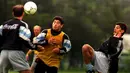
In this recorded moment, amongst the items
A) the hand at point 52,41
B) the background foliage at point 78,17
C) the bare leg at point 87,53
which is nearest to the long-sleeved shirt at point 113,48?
the bare leg at point 87,53

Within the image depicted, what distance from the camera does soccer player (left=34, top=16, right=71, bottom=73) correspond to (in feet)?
34.0

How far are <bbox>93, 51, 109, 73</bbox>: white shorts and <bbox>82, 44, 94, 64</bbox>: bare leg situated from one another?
8.5 inches

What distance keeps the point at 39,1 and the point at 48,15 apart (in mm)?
1513

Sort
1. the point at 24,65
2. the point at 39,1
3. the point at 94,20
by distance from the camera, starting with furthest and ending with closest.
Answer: the point at 94,20 → the point at 39,1 → the point at 24,65

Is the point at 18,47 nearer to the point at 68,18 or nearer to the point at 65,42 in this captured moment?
the point at 65,42

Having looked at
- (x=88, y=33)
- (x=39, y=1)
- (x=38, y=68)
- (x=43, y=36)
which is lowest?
(x=88, y=33)

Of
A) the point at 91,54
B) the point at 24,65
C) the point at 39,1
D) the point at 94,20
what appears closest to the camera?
the point at 24,65

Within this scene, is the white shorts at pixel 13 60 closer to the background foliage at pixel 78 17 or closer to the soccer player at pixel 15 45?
the soccer player at pixel 15 45

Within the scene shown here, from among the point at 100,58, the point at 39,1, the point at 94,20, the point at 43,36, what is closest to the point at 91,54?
the point at 100,58

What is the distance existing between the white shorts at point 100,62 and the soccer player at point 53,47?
0.67 meters

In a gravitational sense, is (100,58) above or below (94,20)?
above

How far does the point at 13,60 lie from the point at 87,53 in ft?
5.90

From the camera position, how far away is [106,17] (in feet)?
142

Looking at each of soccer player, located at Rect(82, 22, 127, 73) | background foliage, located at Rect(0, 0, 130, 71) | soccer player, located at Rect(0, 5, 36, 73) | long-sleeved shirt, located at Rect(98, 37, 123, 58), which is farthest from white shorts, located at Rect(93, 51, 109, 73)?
background foliage, located at Rect(0, 0, 130, 71)
